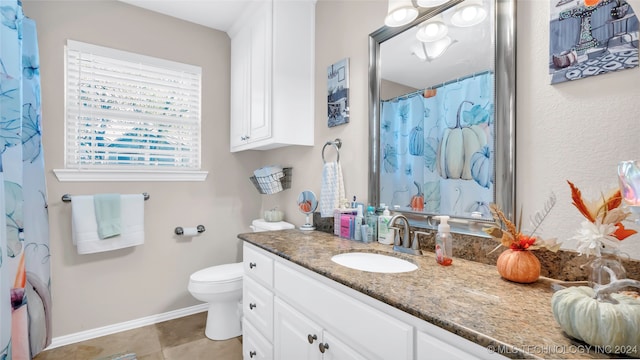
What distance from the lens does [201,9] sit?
2.34 metres

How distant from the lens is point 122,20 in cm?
226

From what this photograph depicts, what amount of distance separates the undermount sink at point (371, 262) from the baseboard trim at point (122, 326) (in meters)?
1.85

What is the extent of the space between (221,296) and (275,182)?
0.92 m

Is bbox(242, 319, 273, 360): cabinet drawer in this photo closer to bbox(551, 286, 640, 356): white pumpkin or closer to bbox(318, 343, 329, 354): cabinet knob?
bbox(318, 343, 329, 354): cabinet knob

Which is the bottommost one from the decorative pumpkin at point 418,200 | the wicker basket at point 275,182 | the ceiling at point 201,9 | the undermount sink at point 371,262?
the undermount sink at point 371,262

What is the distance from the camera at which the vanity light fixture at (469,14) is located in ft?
3.96

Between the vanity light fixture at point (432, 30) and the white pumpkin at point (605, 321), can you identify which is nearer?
the white pumpkin at point (605, 321)

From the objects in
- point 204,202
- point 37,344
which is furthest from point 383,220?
point 37,344

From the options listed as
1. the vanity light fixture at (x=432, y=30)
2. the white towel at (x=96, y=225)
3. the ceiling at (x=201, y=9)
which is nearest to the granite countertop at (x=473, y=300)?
the vanity light fixture at (x=432, y=30)

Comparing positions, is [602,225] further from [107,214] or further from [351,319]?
[107,214]

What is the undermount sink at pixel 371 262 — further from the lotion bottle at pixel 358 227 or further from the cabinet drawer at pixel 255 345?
the cabinet drawer at pixel 255 345

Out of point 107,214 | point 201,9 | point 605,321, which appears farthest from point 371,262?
point 201,9

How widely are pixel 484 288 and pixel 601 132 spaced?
0.59 meters

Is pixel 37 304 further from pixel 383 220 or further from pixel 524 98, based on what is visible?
pixel 524 98
